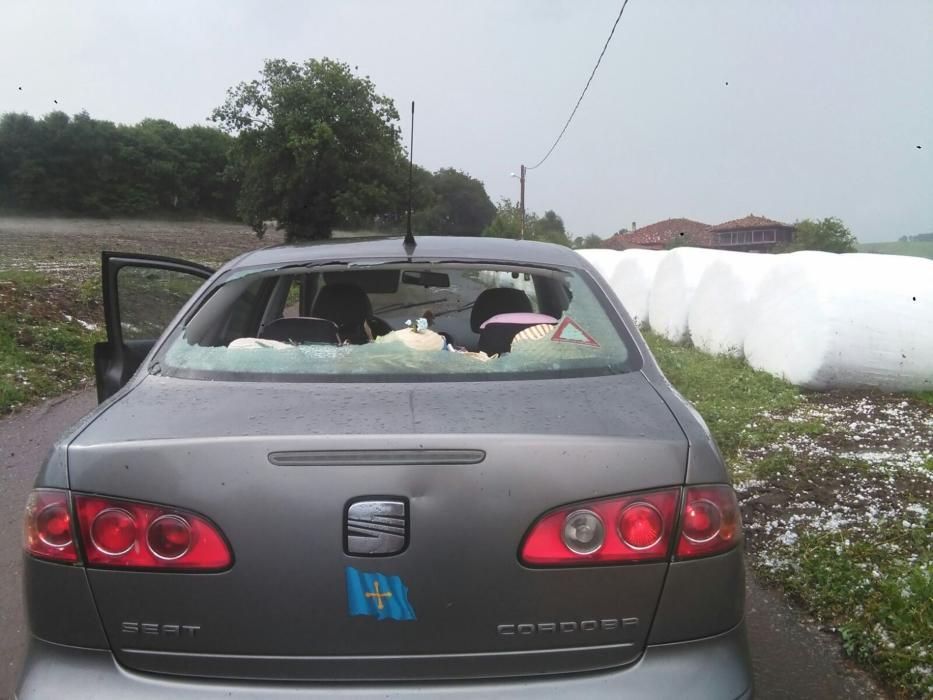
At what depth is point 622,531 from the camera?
168 centimetres

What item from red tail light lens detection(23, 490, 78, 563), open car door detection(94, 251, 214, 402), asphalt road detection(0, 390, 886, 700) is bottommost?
asphalt road detection(0, 390, 886, 700)

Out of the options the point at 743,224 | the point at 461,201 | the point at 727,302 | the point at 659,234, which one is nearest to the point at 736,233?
the point at 743,224

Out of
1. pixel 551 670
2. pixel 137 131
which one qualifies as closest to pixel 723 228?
pixel 137 131

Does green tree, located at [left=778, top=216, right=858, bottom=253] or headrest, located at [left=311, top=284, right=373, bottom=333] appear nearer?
headrest, located at [left=311, top=284, right=373, bottom=333]

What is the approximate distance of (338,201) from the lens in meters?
47.4

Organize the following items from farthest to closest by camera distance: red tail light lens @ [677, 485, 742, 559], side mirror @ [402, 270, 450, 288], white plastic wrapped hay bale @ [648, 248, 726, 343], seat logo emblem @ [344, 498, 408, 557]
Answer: white plastic wrapped hay bale @ [648, 248, 726, 343] < side mirror @ [402, 270, 450, 288] < red tail light lens @ [677, 485, 742, 559] < seat logo emblem @ [344, 498, 408, 557]

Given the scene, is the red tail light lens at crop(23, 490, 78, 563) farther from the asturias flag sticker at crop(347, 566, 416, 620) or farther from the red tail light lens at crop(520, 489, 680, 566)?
the red tail light lens at crop(520, 489, 680, 566)

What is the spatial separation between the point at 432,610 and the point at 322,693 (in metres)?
0.28

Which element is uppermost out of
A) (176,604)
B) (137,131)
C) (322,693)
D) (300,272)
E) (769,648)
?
(137,131)

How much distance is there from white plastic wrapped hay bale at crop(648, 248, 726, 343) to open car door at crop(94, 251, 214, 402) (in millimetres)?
8906

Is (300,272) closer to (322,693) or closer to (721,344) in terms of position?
(322,693)

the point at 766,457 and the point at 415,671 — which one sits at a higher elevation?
the point at 415,671

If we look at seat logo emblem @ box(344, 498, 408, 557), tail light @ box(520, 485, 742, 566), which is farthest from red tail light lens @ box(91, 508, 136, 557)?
tail light @ box(520, 485, 742, 566)

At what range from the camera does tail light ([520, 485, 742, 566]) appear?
65.4 inches
